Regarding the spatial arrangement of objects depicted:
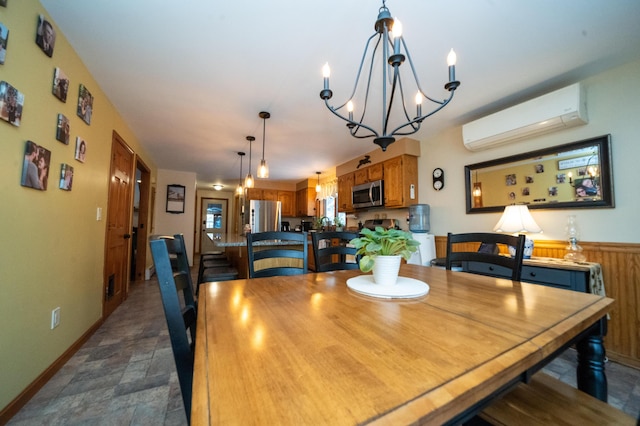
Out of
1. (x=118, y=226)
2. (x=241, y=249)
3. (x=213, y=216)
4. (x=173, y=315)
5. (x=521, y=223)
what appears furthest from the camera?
(x=213, y=216)

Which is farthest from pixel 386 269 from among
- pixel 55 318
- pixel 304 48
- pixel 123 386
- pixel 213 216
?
pixel 213 216

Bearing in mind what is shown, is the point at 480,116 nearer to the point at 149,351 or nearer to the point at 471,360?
the point at 471,360

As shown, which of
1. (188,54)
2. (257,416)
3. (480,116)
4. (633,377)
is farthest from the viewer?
(480,116)

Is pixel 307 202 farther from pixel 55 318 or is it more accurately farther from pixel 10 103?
pixel 10 103

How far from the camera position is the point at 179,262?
1222mm

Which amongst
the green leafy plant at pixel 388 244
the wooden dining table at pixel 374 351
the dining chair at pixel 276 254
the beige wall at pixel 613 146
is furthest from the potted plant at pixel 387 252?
the beige wall at pixel 613 146

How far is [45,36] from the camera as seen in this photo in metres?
1.55

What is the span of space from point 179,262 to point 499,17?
2.32 m

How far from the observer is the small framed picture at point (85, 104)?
204 cm

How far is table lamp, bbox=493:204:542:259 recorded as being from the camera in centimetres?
231

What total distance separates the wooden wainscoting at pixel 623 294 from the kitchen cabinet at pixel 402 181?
1906mm

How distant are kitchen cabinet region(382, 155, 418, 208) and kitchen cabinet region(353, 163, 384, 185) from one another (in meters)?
0.24

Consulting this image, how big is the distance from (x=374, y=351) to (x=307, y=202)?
5.99m

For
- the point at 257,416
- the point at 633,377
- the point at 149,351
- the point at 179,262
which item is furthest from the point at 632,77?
the point at 149,351
